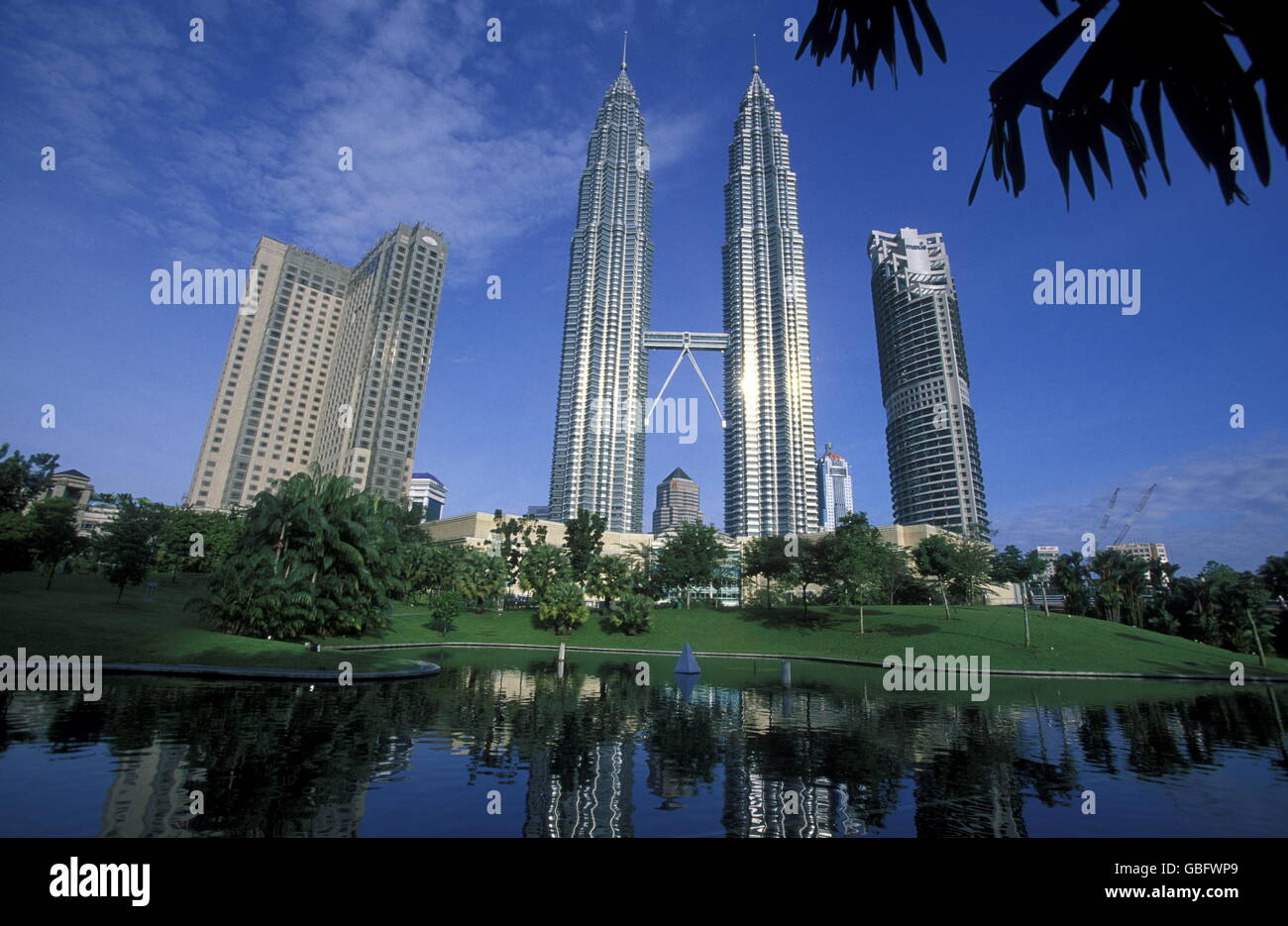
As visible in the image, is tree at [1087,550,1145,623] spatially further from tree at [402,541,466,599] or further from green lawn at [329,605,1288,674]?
tree at [402,541,466,599]

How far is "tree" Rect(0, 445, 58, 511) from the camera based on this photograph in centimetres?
5644

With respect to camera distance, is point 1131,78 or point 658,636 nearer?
point 1131,78

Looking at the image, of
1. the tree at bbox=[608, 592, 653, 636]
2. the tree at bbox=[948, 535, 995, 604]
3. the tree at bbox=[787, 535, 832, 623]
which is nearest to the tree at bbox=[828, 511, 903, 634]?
the tree at bbox=[787, 535, 832, 623]

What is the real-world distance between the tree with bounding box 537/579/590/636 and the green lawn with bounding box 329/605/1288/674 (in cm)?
155

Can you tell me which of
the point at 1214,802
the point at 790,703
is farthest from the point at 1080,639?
the point at 1214,802

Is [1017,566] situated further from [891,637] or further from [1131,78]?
[1131,78]

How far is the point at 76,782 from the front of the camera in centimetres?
1416

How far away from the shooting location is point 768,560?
89688 mm

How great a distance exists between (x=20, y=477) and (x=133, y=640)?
38.0 m

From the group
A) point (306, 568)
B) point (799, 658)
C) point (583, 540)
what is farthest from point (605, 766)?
point (583, 540)
